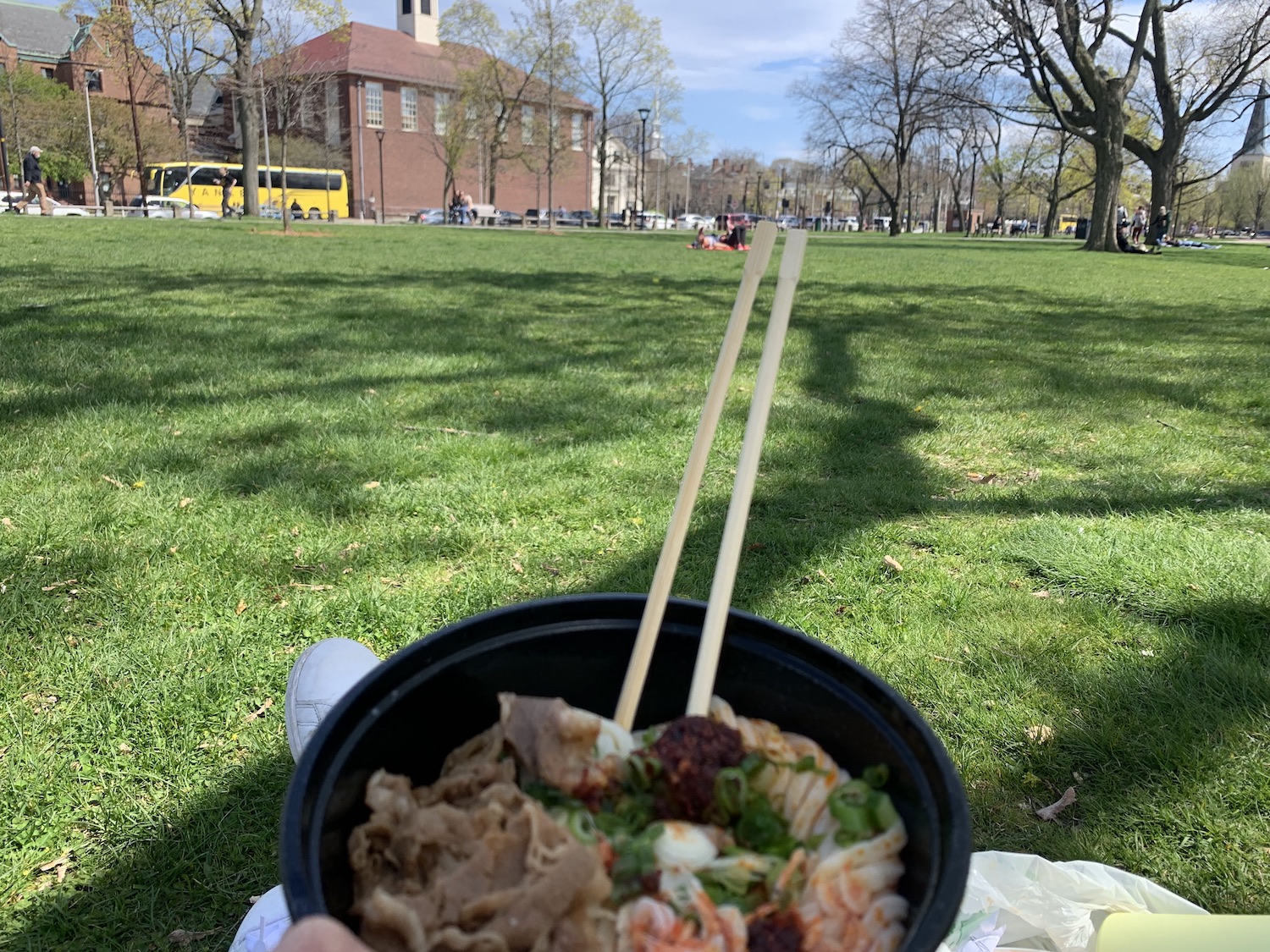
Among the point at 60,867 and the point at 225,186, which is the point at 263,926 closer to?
the point at 60,867

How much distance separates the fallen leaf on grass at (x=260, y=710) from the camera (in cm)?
209

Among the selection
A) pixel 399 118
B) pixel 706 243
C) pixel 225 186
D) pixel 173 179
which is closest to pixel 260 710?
pixel 706 243

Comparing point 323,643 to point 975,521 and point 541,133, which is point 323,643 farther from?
point 541,133

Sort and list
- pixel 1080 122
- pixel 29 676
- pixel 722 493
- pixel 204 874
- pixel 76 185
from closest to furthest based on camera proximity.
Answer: pixel 204 874, pixel 29 676, pixel 722 493, pixel 1080 122, pixel 76 185

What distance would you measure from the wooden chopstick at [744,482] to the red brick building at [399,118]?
52.0 meters

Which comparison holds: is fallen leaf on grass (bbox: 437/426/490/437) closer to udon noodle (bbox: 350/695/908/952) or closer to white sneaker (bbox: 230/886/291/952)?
white sneaker (bbox: 230/886/291/952)

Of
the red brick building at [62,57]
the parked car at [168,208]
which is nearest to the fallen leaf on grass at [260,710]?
the parked car at [168,208]

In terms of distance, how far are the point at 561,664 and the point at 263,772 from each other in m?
1.14

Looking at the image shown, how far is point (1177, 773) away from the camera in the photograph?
1.93 metres

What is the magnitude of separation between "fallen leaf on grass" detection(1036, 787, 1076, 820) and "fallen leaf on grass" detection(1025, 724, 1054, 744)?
0.52 ft

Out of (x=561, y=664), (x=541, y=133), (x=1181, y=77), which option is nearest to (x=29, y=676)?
(x=561, y=664)

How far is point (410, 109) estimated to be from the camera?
2272 inches

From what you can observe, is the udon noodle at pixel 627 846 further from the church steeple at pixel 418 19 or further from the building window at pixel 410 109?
the church steeple at pixel 418 19

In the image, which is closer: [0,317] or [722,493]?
[722,493]
